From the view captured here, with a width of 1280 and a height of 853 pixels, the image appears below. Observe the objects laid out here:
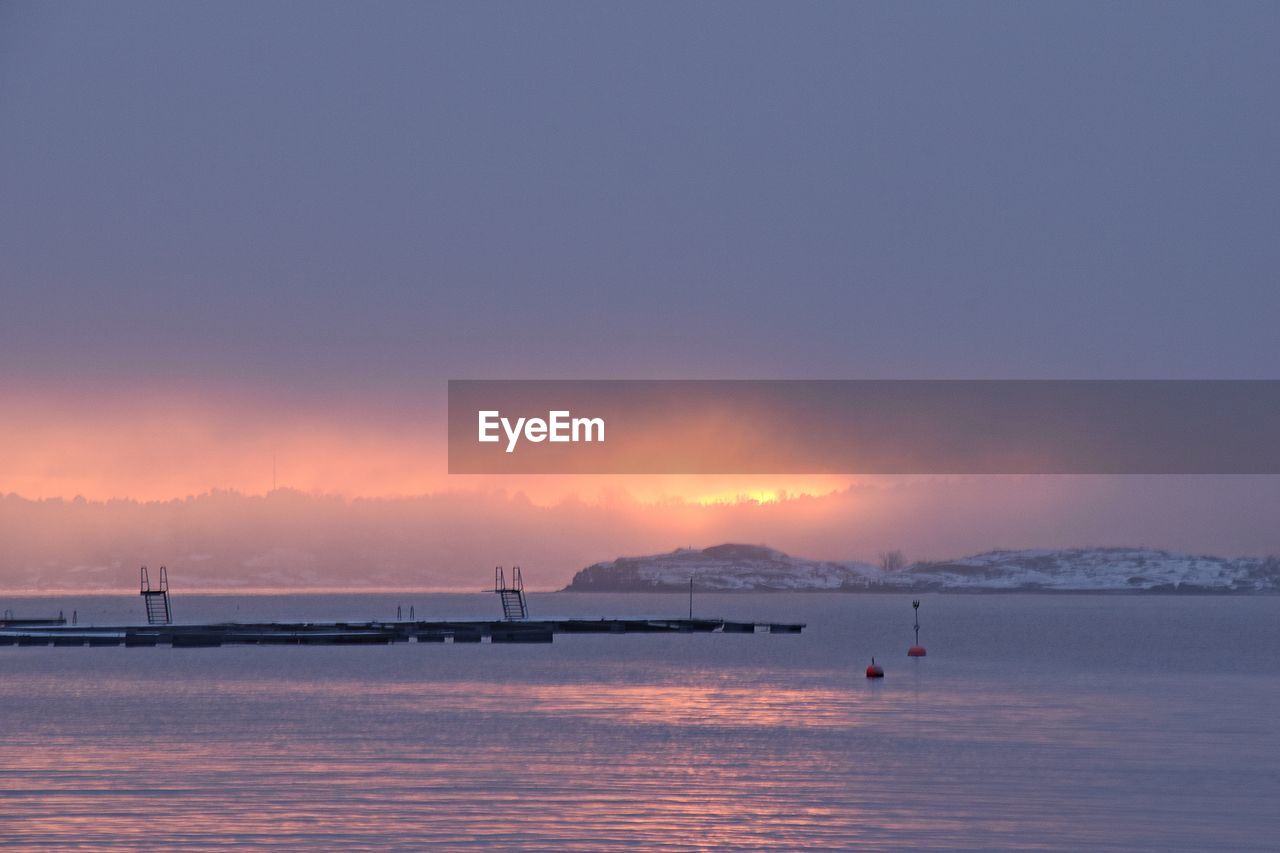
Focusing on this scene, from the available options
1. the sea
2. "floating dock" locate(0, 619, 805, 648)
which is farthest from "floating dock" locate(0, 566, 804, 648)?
the sea

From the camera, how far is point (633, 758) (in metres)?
51.0

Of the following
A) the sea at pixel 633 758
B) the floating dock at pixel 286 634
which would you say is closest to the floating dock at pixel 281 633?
the floating dock at pixel 286 634

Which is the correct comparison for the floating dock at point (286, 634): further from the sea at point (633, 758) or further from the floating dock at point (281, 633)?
the sea at point (633, 758)

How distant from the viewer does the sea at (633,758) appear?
36000 mm

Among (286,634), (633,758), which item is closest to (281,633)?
(286,634)

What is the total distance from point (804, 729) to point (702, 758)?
11913 millimetres

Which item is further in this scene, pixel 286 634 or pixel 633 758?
pixel 286 634

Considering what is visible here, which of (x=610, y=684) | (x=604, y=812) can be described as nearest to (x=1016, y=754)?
(x=604, y=812)

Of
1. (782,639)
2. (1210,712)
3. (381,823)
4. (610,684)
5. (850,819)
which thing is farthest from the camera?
(782,639)

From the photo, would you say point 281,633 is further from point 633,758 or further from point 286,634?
point 633,758

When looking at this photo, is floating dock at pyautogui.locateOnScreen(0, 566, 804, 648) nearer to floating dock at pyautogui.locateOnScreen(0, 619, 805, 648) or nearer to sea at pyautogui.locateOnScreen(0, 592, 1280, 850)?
floating dock at pyautogui.locateOnScreen(0, 619, 805, 648)

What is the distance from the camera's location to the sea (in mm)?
36000

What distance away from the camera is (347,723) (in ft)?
205

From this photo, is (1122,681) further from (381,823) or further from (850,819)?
(381,823)
